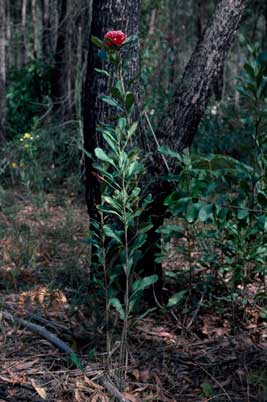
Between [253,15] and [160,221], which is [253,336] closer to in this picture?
[160,221]

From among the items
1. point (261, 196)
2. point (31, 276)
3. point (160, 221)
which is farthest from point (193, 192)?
point (31, 276)

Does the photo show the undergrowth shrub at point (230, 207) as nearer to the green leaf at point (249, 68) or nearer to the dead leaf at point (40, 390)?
the green leaf at point (249, 68)

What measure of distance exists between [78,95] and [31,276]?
3.48m

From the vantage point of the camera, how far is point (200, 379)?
2.95 m

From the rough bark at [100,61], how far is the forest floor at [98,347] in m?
0.68

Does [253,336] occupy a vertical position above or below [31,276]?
above

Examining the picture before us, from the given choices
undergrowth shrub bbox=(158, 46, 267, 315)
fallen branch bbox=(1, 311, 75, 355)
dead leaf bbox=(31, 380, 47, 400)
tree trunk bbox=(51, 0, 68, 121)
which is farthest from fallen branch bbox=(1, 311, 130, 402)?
tree trunk bbox=(51, 0, 68, 121)

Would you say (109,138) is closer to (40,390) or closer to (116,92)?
(116,92)

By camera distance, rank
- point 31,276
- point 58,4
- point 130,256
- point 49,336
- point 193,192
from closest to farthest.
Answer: point 130,256 < point 193,192 < point 49,336 < point 31,276 < point 58,4

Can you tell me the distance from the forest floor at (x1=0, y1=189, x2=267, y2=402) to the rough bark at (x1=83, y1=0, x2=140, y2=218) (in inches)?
26.6

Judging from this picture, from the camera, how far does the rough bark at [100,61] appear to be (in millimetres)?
3387

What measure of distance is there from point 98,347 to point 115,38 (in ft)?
5.42

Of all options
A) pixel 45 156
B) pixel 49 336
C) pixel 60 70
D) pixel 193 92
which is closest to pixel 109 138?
pixel 193 92

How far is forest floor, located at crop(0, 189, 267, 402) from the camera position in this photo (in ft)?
9.11
